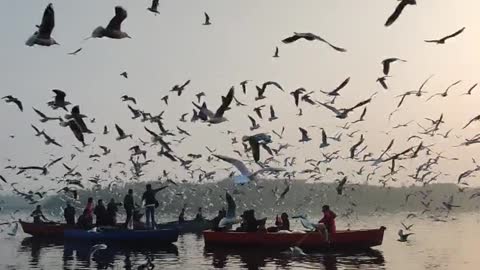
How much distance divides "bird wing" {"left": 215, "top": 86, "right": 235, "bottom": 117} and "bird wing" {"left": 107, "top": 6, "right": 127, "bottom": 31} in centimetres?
311

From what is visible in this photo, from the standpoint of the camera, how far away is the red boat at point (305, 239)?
33562mm

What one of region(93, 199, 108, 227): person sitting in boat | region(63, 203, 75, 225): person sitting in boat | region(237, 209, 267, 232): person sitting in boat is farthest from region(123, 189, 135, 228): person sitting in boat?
region(63, 203, 75, 225): person sitting in boat

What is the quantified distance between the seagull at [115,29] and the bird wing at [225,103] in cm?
290

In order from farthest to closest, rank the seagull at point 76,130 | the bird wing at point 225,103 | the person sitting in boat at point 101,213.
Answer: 1. the person sitting in boat at point 101,213
2. the seagull at point 76,130
3. the bird wing at point 225,103

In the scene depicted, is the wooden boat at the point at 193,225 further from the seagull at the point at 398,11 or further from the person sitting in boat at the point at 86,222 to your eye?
the seagull at the point at 398,11

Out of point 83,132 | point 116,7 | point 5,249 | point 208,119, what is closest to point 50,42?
point 116,7

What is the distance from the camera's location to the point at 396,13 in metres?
16.3

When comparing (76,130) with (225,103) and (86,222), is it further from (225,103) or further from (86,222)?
(86,222)

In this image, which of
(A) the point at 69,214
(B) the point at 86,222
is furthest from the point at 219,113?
(A) the point at 69,214

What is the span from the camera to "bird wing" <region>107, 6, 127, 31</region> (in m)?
17.2

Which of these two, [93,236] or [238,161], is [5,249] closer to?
[93,236]

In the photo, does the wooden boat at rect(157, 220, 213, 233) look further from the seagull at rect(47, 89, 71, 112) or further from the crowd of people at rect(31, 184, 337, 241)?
the seagull at rect(47, 89, 71, 112)

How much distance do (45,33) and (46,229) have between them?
31530 millimetres

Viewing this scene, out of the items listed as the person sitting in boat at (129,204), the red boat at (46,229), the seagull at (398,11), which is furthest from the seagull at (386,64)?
the red boat at (46,229)
